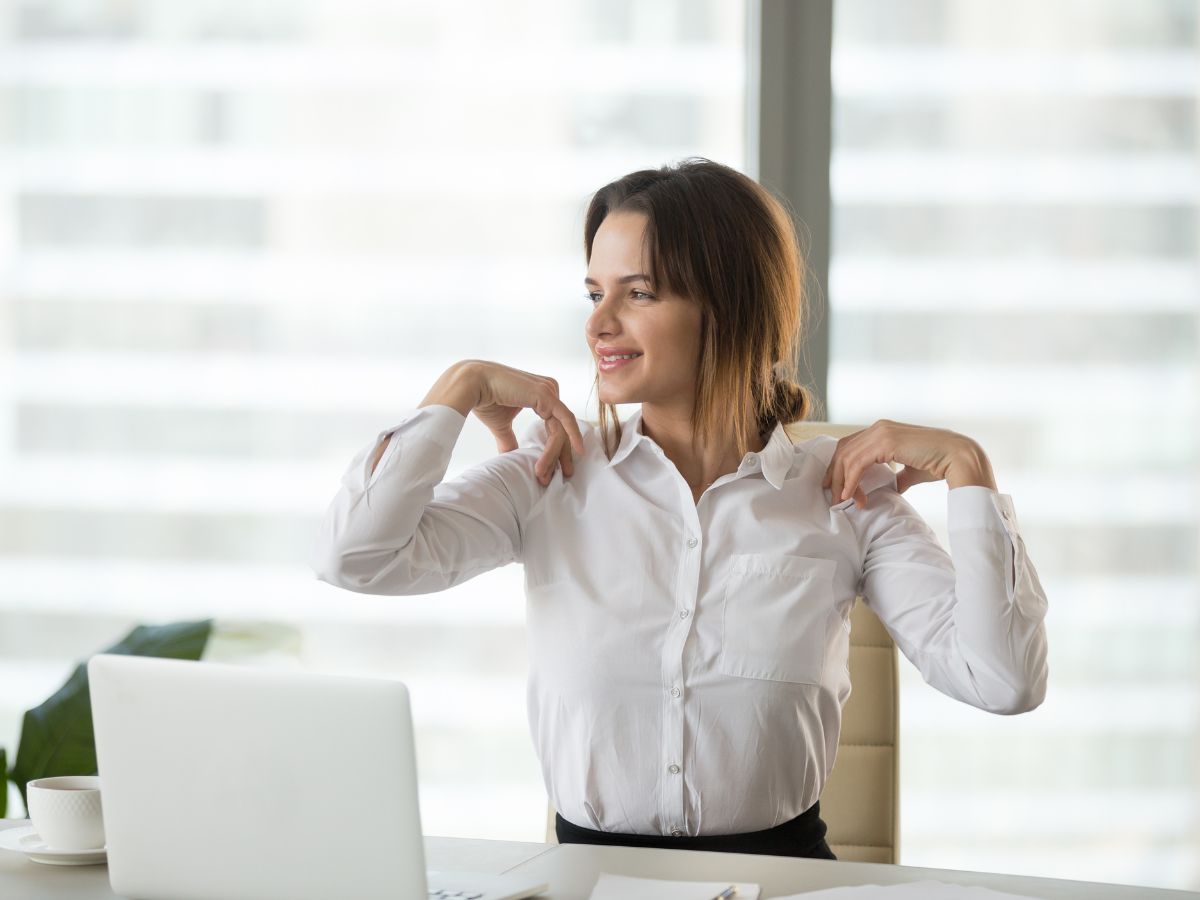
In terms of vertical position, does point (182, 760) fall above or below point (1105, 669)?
above

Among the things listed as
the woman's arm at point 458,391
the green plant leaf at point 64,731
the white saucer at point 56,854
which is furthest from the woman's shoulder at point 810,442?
the green plant leaf at point 64,731

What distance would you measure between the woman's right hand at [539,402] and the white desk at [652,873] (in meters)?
0.56

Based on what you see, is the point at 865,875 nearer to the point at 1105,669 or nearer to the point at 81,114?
the point at 1105,669

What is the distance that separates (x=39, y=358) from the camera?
2588mm

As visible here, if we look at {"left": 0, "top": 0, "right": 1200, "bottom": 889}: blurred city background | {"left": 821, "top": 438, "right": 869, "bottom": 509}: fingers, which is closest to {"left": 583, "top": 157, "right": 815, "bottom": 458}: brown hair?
{"left": 821, "top": 438, "right": 869, "bottom": 509}: fingers

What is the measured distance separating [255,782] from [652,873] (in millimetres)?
403


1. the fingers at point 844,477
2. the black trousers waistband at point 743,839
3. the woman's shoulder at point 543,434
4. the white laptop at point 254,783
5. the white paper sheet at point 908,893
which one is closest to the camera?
Answer: the white laptop at point 254,783

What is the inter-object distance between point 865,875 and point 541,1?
190 cm

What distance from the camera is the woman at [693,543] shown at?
1.51 m

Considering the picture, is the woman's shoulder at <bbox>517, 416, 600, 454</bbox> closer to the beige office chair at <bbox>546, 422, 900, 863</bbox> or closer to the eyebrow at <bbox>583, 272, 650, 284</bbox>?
the eyebrow at <bbox>583, 272, 650, 284</bbox>

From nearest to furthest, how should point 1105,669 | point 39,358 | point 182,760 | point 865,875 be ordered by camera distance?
point 182,760 < point 865,875 < point 1105,669 < point 39,358

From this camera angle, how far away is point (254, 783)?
0.99 m

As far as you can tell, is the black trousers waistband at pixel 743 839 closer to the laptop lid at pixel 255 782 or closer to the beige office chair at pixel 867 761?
the beige office chair at pixel 867 761

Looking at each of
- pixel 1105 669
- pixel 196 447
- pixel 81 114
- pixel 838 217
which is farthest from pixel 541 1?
pixel 1105 669
